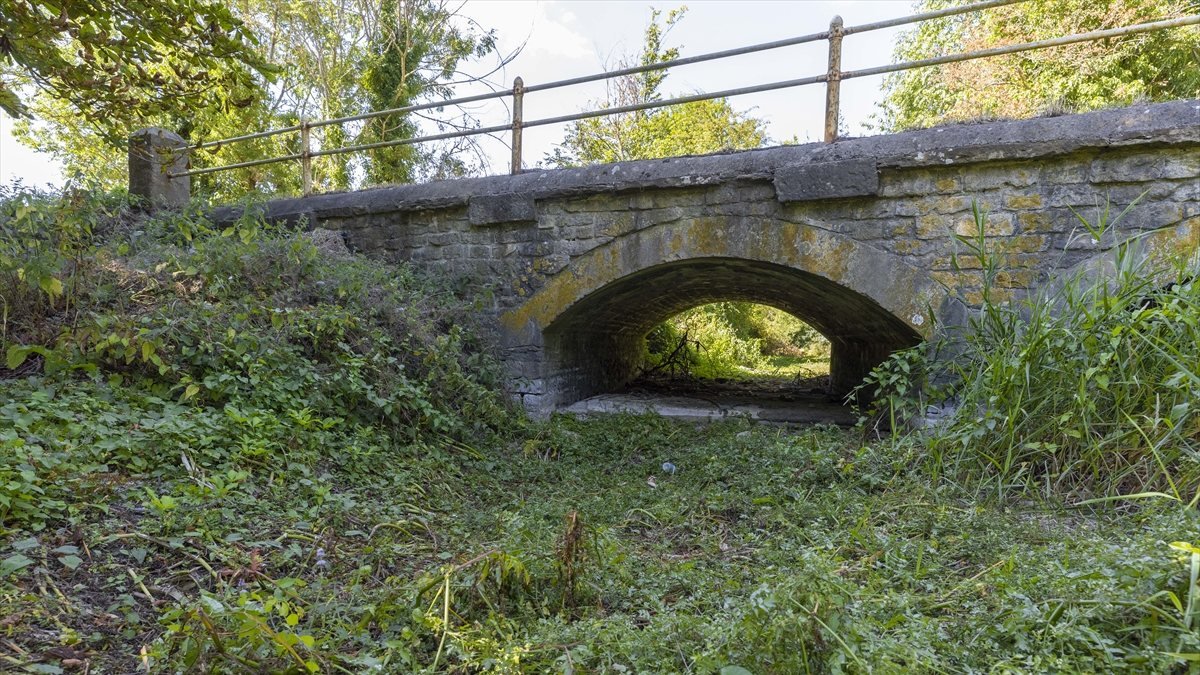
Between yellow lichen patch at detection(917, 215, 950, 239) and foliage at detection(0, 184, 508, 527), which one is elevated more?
yellow lichen patch at detection(917, 215, 950, 239)

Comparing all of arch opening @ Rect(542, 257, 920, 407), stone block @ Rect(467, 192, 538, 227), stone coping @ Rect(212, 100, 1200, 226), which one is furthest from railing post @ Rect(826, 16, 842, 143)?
stone block @ Rect(467, 192, 538, 227)

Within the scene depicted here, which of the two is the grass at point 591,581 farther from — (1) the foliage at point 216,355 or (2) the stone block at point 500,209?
(2) the stone block at point 500,209

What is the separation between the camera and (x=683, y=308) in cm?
852

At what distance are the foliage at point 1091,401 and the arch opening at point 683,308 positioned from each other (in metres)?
1.27

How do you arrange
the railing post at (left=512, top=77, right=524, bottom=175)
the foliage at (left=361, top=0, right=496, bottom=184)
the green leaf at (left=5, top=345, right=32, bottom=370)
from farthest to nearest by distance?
the foliage at (left=361, top=0, right=496, bottom=184), the railing post at (left=512, top=77, right=524, bottom=175), the green leaf at (left=5, top=345, right=32, bottom=370)

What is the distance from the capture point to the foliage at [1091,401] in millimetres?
2971

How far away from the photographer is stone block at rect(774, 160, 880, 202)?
4.49 meters

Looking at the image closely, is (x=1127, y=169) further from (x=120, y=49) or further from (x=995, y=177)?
(x=120, y=49)

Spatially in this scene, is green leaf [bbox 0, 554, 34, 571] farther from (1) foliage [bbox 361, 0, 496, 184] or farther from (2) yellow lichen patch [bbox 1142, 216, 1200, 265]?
(1) foliage [bbox 361, 0, 496, 184]

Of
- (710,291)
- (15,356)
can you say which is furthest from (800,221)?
(15,356)

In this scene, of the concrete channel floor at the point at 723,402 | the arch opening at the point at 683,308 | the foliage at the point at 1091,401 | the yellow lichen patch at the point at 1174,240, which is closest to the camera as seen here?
the foliage at the point at 1091,401

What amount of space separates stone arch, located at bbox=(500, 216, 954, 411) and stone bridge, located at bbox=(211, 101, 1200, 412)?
0.05 feet

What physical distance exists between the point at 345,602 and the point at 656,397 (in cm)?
552

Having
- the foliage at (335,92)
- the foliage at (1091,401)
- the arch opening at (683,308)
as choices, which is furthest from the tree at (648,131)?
the foliage at (1091,401)
